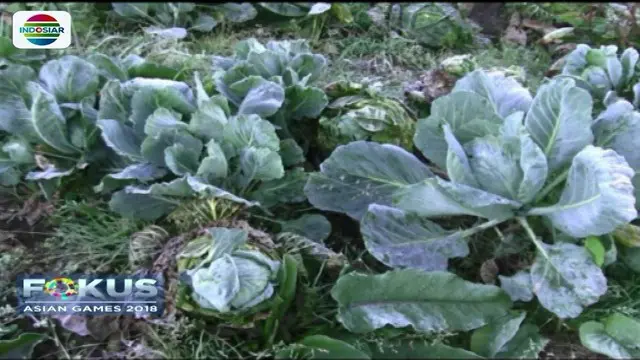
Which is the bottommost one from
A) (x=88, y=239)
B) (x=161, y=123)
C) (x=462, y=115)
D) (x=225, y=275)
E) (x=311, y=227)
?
(x=88, y=239)

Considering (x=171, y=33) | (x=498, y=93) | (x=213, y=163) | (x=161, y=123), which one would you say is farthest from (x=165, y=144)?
(x=171, y=33)

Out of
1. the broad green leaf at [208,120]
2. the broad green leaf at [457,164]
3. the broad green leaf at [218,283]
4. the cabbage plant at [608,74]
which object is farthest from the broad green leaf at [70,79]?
the cabbage plant at [608,74]

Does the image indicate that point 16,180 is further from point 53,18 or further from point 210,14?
point 210,14

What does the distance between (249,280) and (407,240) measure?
0.42 m

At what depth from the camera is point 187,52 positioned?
2.73 meters

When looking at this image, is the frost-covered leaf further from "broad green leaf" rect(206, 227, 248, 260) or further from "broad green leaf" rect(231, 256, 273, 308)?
"broad green leaf" rect(231, 256, 273, 308)

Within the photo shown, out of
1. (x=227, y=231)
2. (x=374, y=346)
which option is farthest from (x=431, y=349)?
(x=227, y=231)

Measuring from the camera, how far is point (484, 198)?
5.16ft

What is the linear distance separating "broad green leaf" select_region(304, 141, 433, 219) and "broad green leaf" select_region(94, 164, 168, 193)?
1.29 ft

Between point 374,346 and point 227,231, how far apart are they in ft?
1.38

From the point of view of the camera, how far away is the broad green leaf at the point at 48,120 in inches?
74.6

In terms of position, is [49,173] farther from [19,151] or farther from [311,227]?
[311,227]

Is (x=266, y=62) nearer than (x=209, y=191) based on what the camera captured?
No

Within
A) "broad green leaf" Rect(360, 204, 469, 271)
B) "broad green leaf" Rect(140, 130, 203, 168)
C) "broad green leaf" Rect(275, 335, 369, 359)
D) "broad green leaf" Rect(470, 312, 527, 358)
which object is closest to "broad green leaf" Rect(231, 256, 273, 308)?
"broad green leaf" Rect(275, 335, 369, 359)
